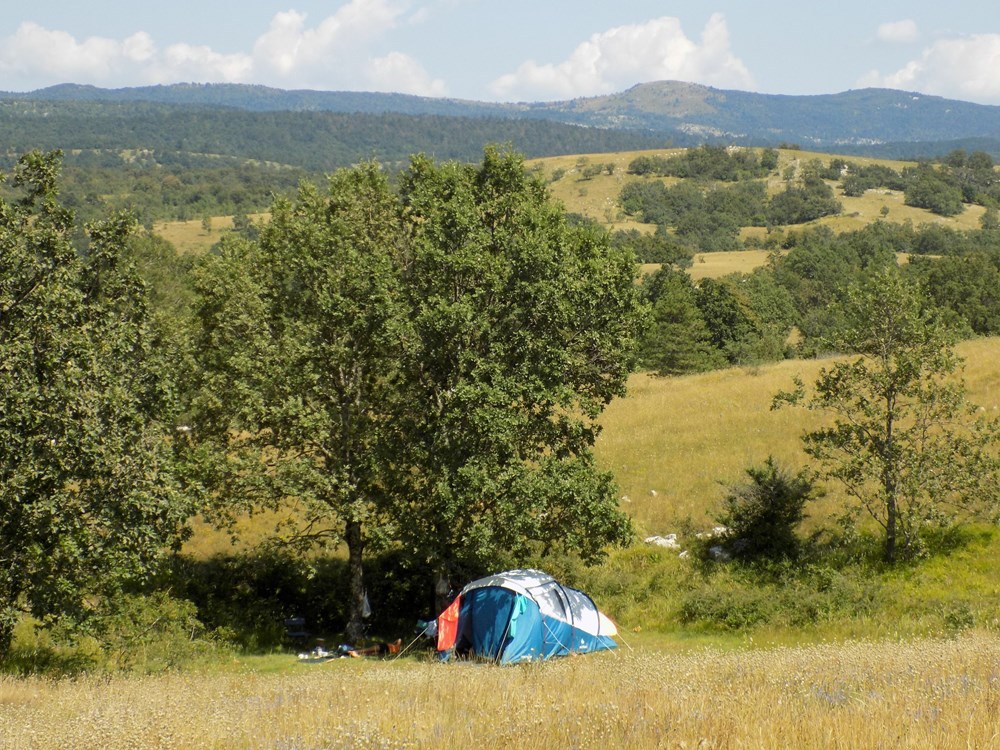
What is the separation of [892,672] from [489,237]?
47.1ft

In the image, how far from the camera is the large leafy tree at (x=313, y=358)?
2183cm

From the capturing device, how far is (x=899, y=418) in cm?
2355

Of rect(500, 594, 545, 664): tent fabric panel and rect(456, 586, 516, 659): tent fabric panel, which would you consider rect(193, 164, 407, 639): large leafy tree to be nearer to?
rect(456, 586, 516, 659): tent fabric panel

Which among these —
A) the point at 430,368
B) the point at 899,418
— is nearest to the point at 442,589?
the point at 430,368

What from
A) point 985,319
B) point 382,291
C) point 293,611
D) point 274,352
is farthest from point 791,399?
point 985,319

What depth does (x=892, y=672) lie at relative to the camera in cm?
1034

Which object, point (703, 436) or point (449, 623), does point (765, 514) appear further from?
point (449, 623)

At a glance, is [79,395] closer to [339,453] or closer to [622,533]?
[339,453]

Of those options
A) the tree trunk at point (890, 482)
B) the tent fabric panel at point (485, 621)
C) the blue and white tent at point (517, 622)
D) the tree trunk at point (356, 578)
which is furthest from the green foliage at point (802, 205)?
the tent fabric panel at point (485, 621)

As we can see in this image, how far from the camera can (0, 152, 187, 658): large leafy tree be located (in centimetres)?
1600

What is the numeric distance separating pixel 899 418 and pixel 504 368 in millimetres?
10935

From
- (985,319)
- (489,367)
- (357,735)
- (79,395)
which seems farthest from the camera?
(985,319)

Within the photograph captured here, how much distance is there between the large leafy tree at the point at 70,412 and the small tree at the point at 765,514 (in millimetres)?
15894

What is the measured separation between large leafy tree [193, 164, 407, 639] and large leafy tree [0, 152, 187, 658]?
3.87 meters
